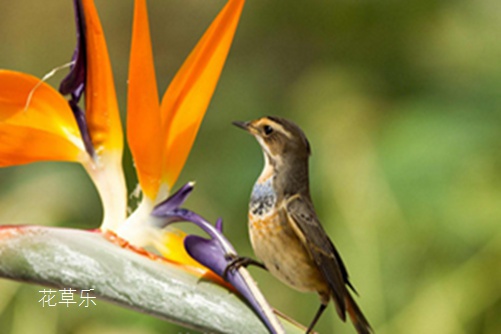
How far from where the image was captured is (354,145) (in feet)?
6.30

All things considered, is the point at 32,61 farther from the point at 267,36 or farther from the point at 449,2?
the point at 449,2

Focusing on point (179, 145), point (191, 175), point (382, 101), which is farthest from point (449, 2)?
point (179, 145)

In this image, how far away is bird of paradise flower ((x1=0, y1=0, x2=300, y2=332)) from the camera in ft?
2.25

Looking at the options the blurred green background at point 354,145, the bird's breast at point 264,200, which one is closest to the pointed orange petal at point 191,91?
the bird's breast at point 264,200

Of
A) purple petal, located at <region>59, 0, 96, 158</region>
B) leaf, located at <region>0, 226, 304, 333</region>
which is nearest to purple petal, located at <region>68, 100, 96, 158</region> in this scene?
purple petal, located at <region>59, 0, 96, 158</region>

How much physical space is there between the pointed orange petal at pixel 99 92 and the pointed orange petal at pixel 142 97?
0.16ft

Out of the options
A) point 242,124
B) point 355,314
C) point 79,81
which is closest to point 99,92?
point 79,81

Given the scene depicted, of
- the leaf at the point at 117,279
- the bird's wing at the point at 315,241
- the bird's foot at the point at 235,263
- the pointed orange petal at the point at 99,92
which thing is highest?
the pointed orange petal at the point at 99,92

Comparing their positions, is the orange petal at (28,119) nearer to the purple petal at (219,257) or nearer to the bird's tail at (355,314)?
the purple petal at (219,257)

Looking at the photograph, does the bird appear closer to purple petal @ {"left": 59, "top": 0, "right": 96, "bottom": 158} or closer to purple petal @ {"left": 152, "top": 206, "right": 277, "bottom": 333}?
purple petal @ {"left": 152, "top": 206, "right": 277, "bottom": 333}

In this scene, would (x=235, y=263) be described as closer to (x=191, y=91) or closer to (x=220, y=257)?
(x=220, y=257)

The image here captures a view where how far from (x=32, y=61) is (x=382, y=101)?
103cm

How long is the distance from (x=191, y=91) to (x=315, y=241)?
184 mm

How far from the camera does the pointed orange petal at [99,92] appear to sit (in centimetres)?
74
